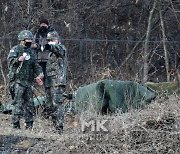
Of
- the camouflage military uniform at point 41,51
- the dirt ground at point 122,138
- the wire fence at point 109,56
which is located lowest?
the dirt ground at point 122,138

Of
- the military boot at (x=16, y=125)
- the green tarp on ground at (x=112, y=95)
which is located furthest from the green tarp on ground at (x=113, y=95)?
the military boot at (x=16, y=125)

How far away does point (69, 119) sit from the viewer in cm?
1451

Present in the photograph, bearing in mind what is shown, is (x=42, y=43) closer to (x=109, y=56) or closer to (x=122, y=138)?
(x=122, y=138)

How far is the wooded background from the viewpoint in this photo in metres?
20.1

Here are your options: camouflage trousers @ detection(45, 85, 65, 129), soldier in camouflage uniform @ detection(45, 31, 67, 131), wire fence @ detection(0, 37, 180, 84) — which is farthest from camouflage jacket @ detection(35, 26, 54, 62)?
wire fence @ detection(0, 37, 180, 84)

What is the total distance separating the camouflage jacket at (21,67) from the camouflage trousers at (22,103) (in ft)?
0.42

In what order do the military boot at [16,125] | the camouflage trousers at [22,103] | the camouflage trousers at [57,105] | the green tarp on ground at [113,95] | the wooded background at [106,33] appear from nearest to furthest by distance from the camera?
the camouflage trousers at [57,105] < the camouflage trousers at [22,103] < the military boot at [16,125] < the green tarp on ground at [113,95] < the wooded background at [106,33]

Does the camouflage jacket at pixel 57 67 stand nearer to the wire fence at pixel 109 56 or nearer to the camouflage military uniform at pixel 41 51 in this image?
the camouflage military uniform at pixel 41 51

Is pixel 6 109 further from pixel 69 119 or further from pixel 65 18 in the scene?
pixel 65 18

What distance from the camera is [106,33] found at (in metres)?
26.0

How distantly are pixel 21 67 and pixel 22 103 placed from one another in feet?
2.49

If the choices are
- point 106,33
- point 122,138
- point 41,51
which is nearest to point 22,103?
point 41,51

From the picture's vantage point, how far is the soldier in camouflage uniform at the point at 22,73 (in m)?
13.0

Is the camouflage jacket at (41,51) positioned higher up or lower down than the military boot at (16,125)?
higher up
